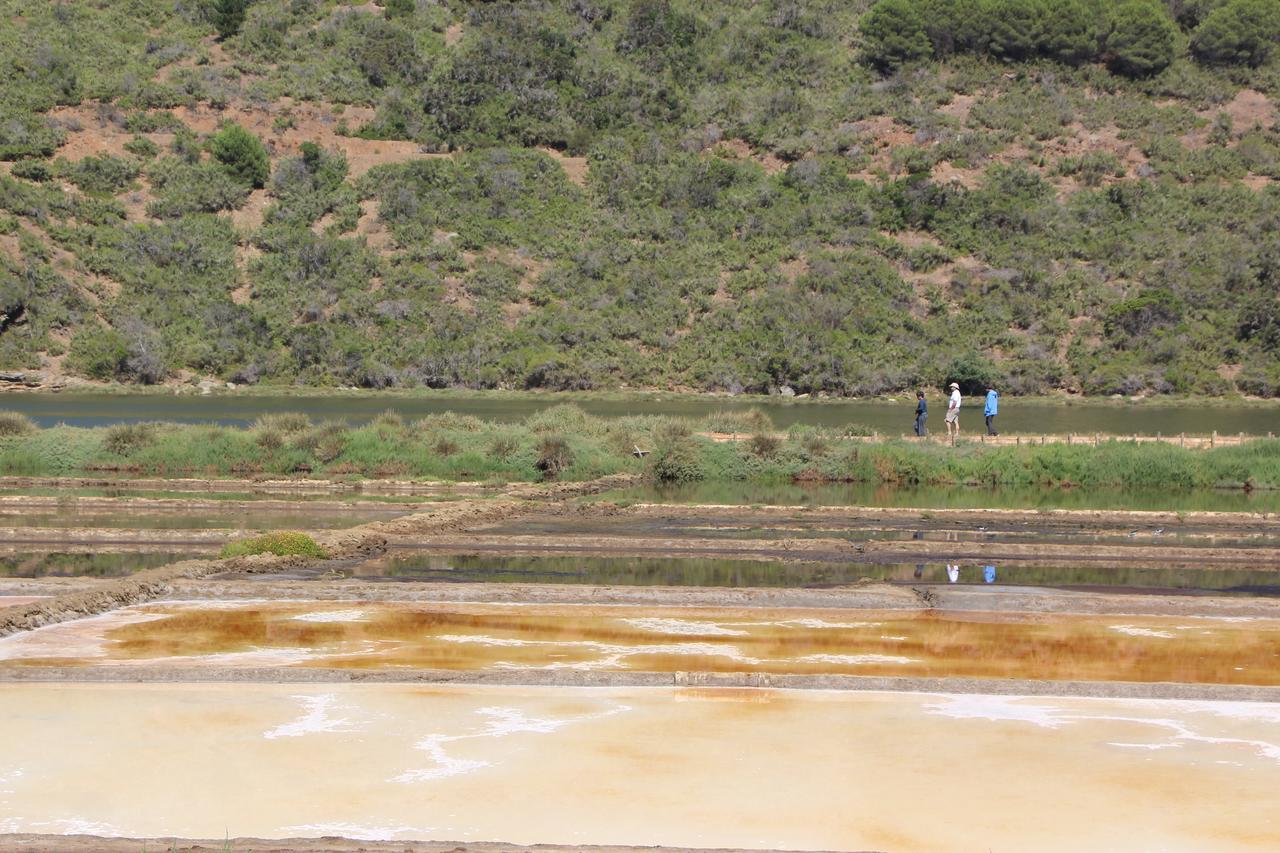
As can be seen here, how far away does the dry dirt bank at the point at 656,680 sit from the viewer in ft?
40.6

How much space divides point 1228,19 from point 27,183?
60657mm

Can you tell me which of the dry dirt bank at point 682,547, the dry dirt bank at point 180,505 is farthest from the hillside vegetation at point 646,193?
the dry dirt bank at point 682,547

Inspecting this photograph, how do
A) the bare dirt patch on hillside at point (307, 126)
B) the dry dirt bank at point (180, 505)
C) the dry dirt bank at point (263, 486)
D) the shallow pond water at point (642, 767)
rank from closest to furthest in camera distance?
1. the shallow pond water at point (642, 767)
2. the dry dirt bank at point (180, 505)
3. the dry dirt bank at point (263, 486)
4. the bare dirt patch on hillside at point (307, 126)

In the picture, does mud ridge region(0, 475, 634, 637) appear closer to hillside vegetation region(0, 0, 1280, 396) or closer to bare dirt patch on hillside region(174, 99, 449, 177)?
hillside vegetation region(0, 0, 1280, 396)

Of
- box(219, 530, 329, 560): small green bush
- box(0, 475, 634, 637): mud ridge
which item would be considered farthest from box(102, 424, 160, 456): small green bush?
box(219, 530, 329, 560): small green bush

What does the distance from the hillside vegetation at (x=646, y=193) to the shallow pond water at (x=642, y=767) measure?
45275 millimetres

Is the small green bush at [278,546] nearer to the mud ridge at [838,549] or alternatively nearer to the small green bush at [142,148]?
the mud ridge at [838,549]

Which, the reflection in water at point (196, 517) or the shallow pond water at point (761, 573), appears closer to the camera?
the shallow pond water at point (761, 573)

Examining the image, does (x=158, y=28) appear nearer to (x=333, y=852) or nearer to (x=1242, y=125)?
(x=1242, y=125)

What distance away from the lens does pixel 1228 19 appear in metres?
83.9

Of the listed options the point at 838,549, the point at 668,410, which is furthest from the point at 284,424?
the point at 668,410

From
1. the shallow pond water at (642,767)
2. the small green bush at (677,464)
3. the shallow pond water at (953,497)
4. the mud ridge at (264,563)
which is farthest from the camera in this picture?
the small green bush at (677,464)

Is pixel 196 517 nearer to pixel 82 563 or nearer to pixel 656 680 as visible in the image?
pixel 82 563

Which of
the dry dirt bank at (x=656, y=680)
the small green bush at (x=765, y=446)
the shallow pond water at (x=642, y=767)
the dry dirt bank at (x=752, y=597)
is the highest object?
the small green bush at (x=765, y=446)
